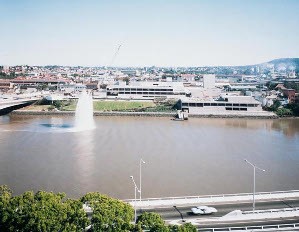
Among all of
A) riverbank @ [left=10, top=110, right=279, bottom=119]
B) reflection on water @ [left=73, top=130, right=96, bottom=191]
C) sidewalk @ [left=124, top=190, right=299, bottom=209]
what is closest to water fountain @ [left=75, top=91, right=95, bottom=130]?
reflection on water @ [left=73, top=130, right=96, bottom=191]

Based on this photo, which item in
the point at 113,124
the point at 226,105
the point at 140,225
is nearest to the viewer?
the point at 140,225

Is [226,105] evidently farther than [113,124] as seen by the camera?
Yes

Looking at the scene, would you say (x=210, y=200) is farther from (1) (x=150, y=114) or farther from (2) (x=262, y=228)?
(1) (x=150, y=114)

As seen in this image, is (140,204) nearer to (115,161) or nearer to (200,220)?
(200,220)

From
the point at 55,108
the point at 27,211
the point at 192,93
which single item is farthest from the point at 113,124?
the point at 27,211

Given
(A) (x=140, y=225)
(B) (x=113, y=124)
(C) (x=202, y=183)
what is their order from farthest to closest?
(B) (x=113, y=124)
(C) (x=202, y=183)
(A) (x=140, y=225)

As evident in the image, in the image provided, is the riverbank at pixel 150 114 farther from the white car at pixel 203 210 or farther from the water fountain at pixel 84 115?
the white car at pixel 203 210

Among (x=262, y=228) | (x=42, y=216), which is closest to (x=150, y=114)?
(x=262, y=228)

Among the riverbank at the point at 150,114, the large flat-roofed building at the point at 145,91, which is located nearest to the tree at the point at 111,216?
the riverbank at the point at 150,114
